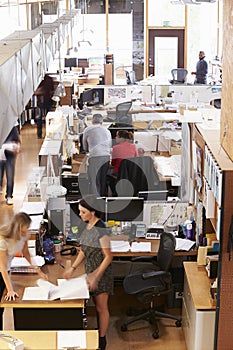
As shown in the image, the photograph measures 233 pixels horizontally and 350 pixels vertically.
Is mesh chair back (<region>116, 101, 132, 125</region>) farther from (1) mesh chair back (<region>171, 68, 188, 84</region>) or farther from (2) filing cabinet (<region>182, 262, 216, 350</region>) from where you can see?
(2) filing cabinet (<region>182, 262, 216, 350</region>)

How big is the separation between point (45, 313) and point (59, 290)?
23 centimetres

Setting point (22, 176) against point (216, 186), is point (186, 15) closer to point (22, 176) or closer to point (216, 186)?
point (22, 176)

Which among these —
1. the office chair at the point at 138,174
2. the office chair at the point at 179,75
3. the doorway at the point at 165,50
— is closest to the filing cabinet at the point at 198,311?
the office chair at the point at 138,174

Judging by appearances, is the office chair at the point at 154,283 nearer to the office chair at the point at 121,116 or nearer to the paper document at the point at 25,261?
the paper document at the point at 25,261

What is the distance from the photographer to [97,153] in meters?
9.36

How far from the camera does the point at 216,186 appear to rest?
515cm

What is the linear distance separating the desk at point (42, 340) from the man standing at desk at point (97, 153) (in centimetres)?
385

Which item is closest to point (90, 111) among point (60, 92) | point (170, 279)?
point (60, 92)

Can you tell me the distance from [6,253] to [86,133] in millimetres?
4534

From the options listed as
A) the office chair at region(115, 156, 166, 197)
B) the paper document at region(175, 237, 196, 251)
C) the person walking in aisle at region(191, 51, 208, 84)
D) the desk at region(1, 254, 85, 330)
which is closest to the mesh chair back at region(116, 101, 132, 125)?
the office chair at region(115, 156, 166, 197)

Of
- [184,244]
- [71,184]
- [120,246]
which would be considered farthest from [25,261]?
[71,184]

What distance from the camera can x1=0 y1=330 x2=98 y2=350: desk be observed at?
482 cm

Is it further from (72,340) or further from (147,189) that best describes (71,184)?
(72,340)

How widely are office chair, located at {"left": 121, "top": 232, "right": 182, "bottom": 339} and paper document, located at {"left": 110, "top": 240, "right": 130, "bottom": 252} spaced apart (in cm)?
27
